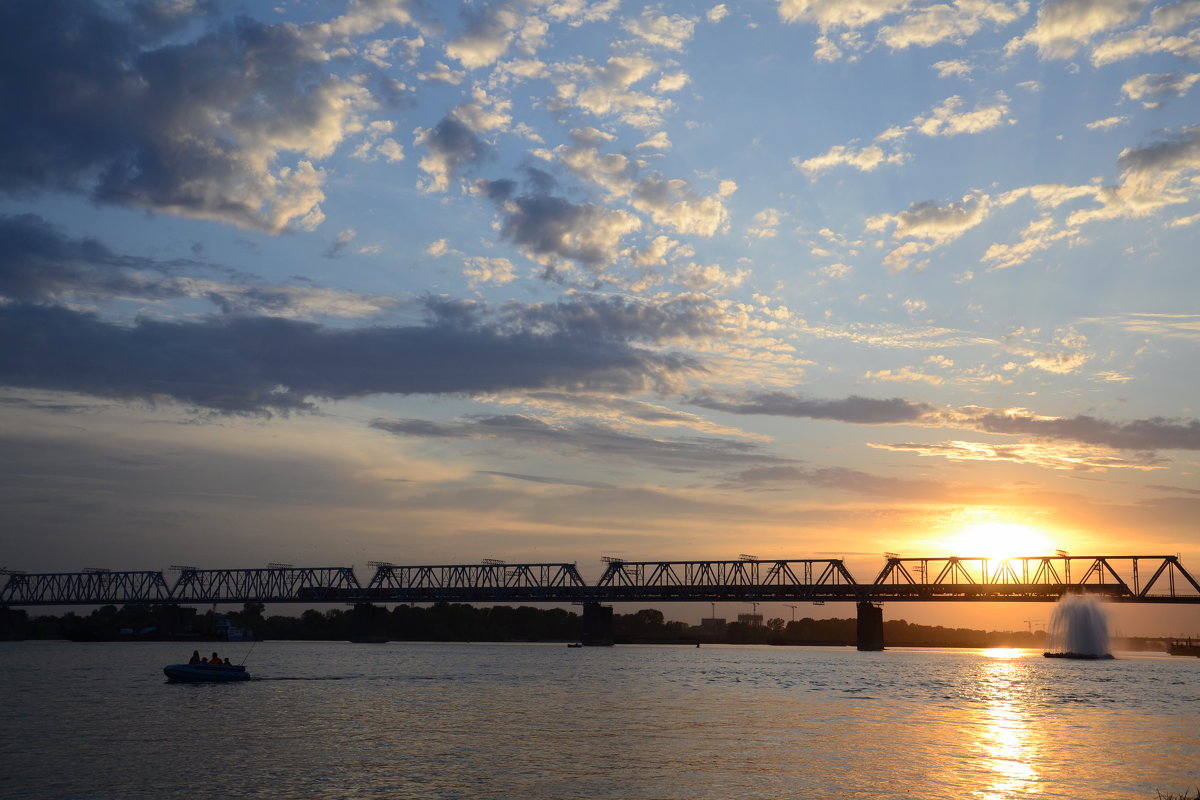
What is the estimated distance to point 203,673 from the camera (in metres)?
110

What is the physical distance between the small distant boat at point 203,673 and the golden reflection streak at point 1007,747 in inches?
3019

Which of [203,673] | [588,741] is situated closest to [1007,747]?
[588,741]

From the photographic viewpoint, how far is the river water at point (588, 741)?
4678 centimetres

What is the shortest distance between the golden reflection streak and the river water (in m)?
0.23

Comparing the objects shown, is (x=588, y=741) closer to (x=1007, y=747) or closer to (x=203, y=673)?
(x=1007, y=747)

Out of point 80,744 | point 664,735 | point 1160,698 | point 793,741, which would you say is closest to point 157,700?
point 80,744

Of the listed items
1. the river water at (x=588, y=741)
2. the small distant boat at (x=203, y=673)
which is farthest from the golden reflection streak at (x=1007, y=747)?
the small distant boat at (x=203, y=673)

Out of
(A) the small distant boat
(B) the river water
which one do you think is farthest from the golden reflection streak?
(A) the small distant boat

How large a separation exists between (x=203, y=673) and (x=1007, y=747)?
Result: 83.5 metres

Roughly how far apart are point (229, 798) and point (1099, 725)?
203ft

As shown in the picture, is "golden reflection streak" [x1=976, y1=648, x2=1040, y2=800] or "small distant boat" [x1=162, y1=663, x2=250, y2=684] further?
"small distant boat" [x1=162, y1=663, x2=250, y2=684]

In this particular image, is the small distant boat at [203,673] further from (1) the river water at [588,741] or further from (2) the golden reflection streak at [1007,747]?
(2) the golden reflection streak at [1007,747]

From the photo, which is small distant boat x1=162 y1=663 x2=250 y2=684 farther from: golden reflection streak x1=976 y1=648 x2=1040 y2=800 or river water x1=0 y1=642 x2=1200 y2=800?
golden reflection streak x1=976 y1=648 x2=1040 y2=800

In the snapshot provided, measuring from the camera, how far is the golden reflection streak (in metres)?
47.2
